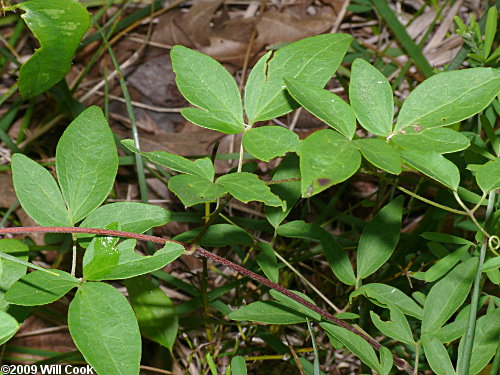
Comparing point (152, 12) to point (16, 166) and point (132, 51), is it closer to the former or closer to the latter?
point (132, 51)

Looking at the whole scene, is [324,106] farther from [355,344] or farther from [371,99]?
[355,344]

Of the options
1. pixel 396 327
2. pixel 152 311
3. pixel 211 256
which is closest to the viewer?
pixel 211 256

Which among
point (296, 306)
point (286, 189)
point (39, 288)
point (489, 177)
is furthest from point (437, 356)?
point (39, 288)

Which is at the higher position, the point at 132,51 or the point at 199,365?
the point at 132,51

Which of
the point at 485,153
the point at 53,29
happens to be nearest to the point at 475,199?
the point at 485,153

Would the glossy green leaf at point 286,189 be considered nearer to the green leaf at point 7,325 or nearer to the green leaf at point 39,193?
the green leaf at point 39,193

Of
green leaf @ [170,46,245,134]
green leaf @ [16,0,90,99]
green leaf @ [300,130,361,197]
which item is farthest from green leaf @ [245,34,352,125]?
green leaf @ [16,0,90,99]
